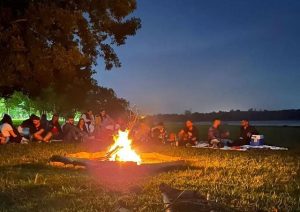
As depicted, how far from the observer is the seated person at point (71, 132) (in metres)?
23.9

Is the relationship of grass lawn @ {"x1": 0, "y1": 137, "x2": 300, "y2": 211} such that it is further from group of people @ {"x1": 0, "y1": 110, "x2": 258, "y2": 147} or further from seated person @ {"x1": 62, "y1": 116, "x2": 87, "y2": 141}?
seated person @ {"x1": 62, "y1": 116, "x2": 87, "y2": 141}

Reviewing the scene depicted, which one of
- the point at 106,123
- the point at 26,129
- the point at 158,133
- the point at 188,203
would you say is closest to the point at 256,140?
the point at 158,133

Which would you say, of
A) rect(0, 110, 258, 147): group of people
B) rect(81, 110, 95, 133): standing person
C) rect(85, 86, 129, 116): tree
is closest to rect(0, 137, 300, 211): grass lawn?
rect(0, 110, 258, 147): group of people

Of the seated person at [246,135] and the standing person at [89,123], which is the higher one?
the standing person at [89,123]

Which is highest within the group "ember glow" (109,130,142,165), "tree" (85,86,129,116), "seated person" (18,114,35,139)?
"tree" (85,86,129,116)

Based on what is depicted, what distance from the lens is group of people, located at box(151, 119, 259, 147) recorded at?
2138 cm

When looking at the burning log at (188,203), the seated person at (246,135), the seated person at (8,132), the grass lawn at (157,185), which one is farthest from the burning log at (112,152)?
the seated person at (8,132)

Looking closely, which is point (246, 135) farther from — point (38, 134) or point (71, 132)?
point (38, 134)

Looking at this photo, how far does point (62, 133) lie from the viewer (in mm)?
24438

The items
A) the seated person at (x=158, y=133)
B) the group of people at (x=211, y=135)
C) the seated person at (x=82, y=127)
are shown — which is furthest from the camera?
the seated person at (x=82, y=127)

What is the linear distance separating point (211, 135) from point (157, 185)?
40.0ft

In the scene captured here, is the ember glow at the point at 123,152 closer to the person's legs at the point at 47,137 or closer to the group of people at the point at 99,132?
the group of people at the point at 99,132

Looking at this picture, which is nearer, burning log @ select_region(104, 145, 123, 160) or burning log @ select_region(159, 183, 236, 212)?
burning log @ select_region(159, 183, 236, 212)

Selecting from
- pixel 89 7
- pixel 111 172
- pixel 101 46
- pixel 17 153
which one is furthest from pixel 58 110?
pixel 111 172
